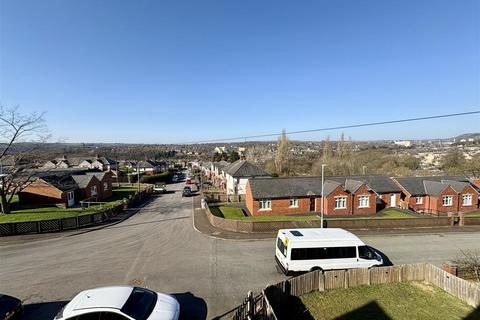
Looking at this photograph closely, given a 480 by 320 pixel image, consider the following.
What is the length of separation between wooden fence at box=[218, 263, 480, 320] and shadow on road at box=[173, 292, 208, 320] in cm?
106

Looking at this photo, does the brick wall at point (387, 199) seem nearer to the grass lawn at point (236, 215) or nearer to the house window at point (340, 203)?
the house window at point (340, 203)

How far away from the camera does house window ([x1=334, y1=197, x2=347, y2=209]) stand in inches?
1249

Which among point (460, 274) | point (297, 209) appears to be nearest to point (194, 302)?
point (460, 274)

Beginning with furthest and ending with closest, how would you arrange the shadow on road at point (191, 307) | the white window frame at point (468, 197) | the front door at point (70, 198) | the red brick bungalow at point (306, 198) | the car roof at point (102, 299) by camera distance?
the front door at point (70, 198) < the white window frame at point (468, 197) < the red brick bungalow at point (306, 198) < the shadow on road at point (191, 307) < the car roof at point (102, 299)

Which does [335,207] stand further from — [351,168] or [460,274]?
[351,168]

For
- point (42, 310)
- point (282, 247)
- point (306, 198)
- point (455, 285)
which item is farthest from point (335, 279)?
point (306, 198)

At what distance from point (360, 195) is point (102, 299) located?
29220mm

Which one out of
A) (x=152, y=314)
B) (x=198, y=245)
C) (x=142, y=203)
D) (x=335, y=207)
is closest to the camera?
(x=152, y=314)

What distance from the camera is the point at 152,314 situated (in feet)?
31.4

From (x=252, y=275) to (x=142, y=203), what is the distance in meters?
27.7

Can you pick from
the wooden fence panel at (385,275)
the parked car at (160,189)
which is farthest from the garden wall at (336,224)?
the parked car at (160,189)

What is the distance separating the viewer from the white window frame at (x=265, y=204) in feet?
103

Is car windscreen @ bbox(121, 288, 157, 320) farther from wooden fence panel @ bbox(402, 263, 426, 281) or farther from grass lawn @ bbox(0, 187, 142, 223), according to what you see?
grass lawn @ bbox(0, 187, 142, 223)

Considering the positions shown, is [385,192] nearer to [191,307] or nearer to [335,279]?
[335,279]
